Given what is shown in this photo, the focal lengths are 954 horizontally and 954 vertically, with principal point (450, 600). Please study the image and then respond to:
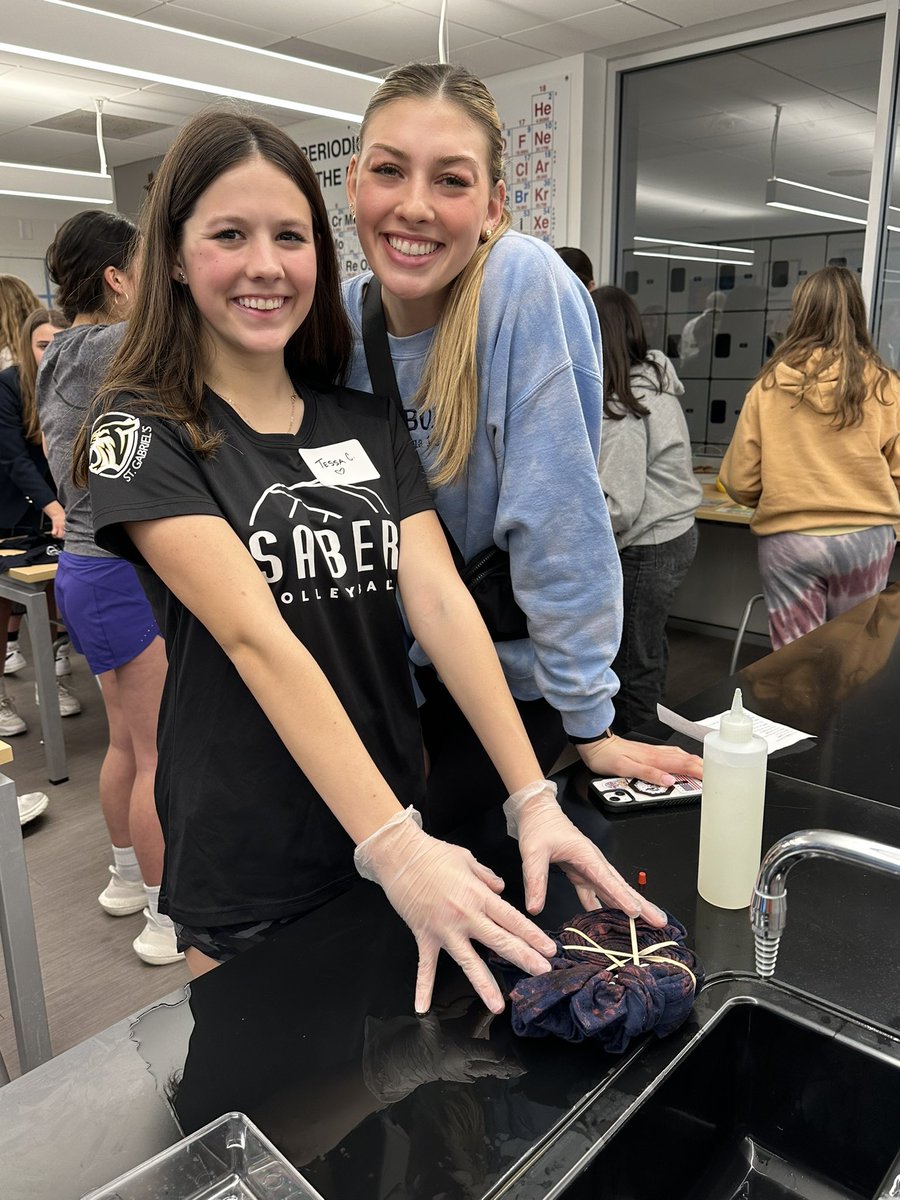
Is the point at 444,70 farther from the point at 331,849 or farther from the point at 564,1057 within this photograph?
the point at 564,1057

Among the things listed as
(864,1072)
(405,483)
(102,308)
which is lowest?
(864,1072)

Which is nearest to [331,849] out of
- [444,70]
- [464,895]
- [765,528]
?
[464,895]

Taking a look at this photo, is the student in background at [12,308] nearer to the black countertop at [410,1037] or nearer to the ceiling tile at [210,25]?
the ceiling tile at [210,25]

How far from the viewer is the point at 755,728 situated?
1330 millimetres

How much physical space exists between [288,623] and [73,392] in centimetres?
143

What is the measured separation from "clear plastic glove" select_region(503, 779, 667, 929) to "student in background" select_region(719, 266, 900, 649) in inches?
88.0

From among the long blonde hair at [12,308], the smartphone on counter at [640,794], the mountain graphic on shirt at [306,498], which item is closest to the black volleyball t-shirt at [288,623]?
the mountain graphic on shirt at [306,498]

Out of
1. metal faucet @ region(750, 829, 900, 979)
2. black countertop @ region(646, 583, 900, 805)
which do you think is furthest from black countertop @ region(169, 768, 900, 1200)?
black countertop @ region(646, 583, 900, 805)

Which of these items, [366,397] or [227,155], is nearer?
[227,155]

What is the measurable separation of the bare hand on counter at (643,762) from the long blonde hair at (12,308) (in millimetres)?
3415

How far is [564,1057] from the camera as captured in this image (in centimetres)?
75

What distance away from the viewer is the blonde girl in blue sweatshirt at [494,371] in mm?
1124

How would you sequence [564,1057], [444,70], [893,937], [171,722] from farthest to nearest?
1. [444,70]
2. [171,722]
3. [893,937]
4. [564,1057]

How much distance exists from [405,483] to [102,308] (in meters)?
1.41
